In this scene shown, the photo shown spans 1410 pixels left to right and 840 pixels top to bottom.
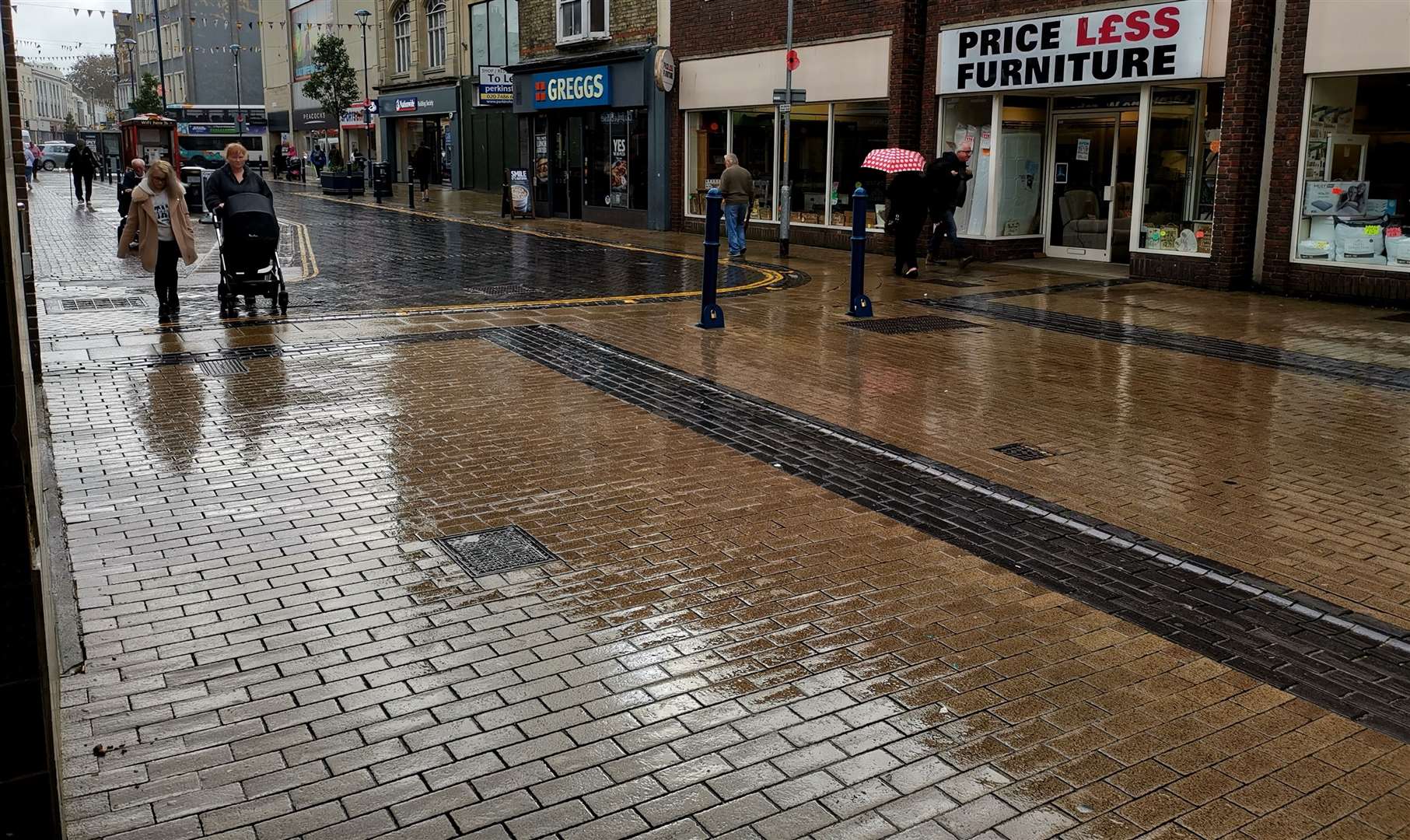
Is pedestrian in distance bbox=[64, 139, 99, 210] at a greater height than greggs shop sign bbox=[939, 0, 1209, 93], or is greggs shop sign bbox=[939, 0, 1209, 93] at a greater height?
greggs shop sign bbox=[939, 0, 1209, 93]

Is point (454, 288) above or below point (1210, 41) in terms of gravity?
below

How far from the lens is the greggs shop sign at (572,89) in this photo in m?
28.1

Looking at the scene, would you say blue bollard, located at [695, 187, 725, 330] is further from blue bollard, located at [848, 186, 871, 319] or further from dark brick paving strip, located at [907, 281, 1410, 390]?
dark brick paving strip, located at [907, 281, 1410, 390]

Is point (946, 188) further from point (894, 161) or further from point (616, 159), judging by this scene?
point (616, 159)

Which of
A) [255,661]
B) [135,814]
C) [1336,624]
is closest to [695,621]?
[255,661]

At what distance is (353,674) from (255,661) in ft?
1.34

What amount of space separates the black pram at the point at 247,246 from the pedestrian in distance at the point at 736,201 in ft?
29.9

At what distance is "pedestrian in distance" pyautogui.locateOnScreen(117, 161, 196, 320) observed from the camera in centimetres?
1199

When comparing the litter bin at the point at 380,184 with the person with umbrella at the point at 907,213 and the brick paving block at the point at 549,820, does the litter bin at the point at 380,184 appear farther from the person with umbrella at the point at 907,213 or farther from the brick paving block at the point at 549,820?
the brick paving block at the point at 549,820

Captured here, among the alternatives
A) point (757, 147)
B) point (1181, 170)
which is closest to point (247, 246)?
point (1181, 170)

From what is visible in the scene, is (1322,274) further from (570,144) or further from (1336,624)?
(570,144)

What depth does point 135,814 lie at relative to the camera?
3.46 m

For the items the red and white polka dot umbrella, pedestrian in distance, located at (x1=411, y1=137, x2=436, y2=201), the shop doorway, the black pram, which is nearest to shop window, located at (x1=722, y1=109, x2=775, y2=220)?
the red and white polka dot umbrella

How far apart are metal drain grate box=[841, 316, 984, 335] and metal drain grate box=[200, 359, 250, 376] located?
241 inches
